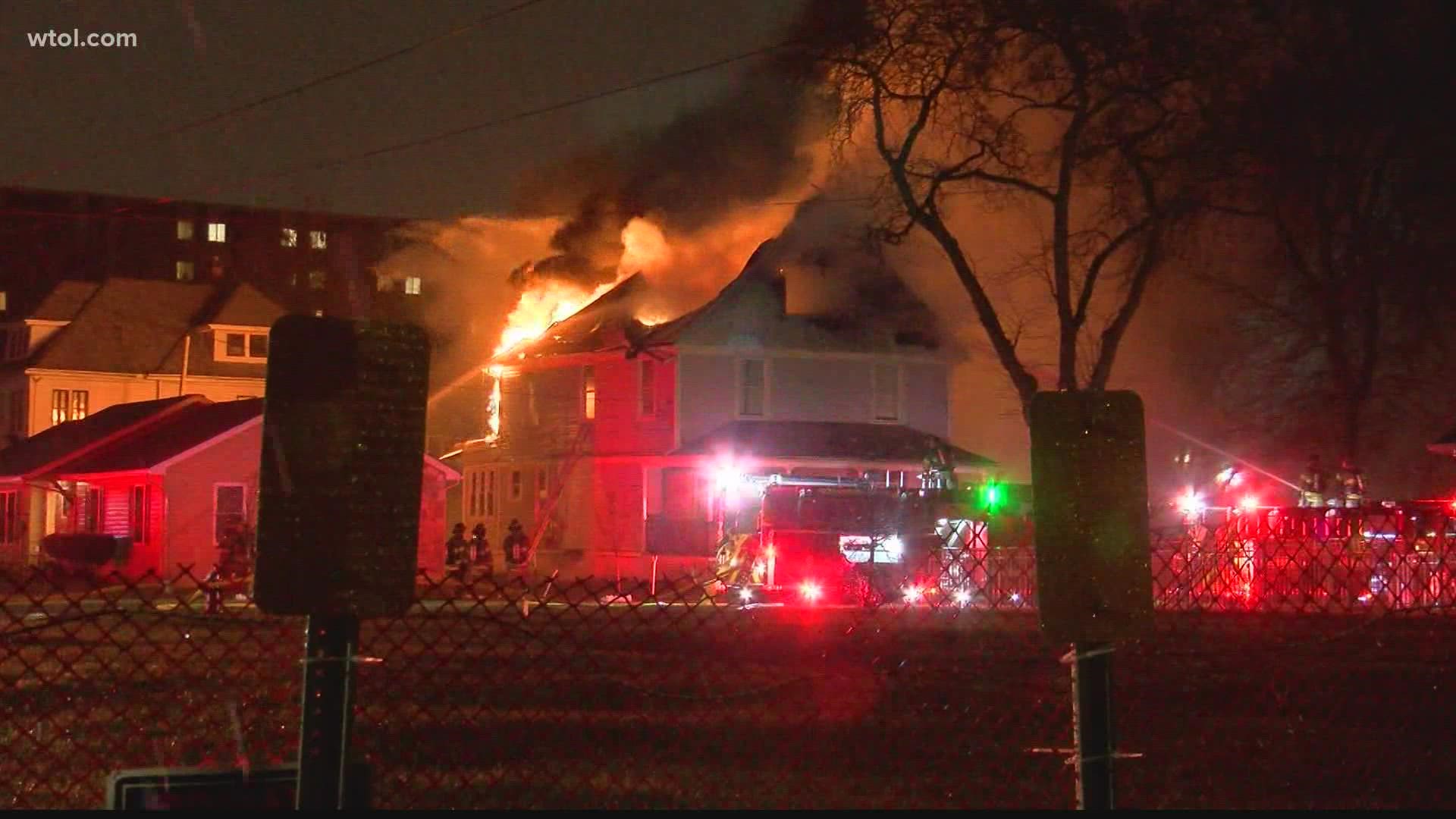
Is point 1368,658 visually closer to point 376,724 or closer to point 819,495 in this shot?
point 376,724

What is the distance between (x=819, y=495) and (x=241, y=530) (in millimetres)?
12869

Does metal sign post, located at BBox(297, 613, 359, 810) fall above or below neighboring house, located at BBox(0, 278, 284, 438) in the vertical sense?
below

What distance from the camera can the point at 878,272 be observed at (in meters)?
42.4

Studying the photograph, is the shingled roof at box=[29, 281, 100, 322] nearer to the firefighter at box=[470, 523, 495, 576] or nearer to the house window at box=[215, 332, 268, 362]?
the house window at box=[215, 332, 268, 362]

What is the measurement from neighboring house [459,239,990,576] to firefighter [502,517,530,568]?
36.5 inches

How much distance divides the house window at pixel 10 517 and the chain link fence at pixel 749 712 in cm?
3746

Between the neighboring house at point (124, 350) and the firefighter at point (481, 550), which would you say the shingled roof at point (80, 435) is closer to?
the neighboring house at point (124, 350)

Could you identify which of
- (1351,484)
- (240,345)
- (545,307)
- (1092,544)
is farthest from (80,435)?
(1092,544)

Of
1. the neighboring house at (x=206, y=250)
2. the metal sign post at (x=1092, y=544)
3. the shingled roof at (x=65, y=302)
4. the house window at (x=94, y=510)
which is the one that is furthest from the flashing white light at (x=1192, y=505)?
the shingled roof at (x=65, y=302)

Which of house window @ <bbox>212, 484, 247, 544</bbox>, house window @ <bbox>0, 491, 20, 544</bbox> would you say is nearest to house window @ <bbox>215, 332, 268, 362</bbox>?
house window @ <bbox>0, 491, 20, 544</bbox>

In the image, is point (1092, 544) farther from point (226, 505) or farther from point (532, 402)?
point (532, 402)

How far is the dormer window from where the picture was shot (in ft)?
180

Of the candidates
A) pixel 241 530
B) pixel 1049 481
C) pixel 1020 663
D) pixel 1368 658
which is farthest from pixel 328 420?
pixel 241 530

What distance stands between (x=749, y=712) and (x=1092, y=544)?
5717 mm
